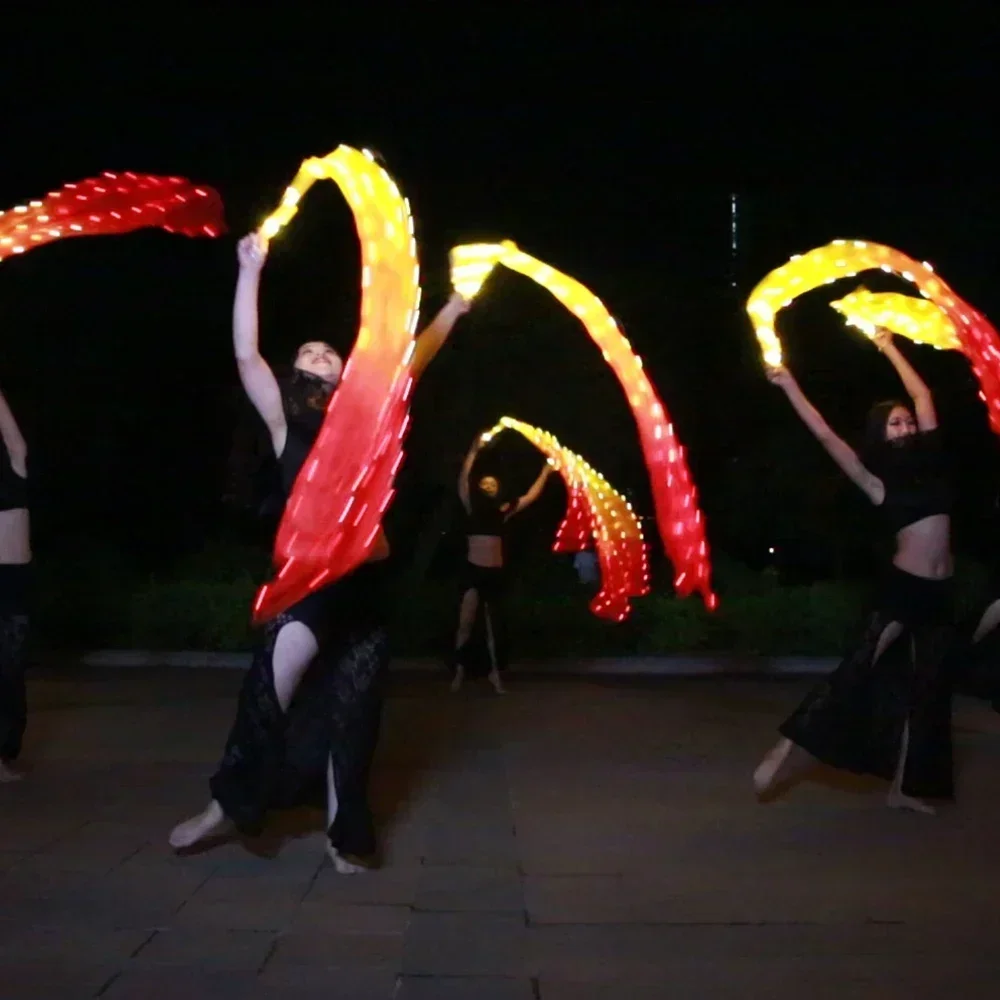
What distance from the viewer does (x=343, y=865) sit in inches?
214

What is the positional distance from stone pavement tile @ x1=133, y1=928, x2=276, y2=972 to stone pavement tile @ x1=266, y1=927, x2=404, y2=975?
2.3 inches

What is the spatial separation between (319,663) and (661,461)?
3912 millimetres

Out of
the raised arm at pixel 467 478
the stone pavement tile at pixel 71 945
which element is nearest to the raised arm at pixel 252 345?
the stone pavement tile at pixel 71 945

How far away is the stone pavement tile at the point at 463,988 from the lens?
407cm

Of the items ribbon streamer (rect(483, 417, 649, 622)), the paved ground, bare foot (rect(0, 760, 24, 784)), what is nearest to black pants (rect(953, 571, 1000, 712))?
the paved ground

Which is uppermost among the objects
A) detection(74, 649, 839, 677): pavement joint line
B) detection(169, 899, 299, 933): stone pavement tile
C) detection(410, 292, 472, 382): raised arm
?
detection(410, 292, 472, 382): raised arm

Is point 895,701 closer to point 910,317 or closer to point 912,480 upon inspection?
point 912,480

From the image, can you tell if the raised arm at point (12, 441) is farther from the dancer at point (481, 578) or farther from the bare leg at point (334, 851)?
the dancer at point (481, 578)

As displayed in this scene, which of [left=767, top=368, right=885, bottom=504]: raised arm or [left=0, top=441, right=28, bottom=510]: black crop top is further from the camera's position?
[left=0, top=441, right=28, bottom=510]: black crop top

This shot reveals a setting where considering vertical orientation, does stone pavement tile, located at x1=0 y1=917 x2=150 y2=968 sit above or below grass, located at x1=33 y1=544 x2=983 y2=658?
above

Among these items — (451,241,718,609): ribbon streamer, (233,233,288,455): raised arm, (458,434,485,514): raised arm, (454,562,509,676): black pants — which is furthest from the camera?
(454,562,509,676): black pants

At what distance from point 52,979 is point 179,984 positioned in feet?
1.31

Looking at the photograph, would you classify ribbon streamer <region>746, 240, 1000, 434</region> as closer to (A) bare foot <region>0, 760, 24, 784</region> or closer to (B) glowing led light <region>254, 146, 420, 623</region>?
(B) glowing led light <region>254, 146, 420, 623</region>

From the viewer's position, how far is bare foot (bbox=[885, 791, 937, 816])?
21.6ft
